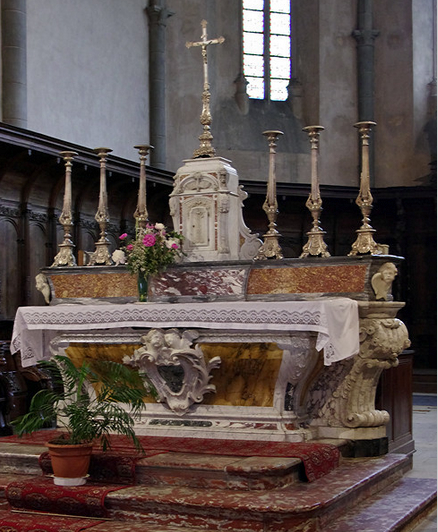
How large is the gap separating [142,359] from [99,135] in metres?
6.58

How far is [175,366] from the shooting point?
6.54m

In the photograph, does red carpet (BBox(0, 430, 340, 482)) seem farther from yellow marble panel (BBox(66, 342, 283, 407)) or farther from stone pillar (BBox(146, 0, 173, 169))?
stone pillar (BBox(146, 0, 173, 169))

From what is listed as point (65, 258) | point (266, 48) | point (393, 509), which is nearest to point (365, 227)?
point (393, 509)

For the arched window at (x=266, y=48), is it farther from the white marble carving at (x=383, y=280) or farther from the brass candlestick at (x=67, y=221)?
the white marble carving at (x=383, y=280)

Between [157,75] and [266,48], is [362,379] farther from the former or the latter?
[266,48]

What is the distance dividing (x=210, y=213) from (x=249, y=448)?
1.87m

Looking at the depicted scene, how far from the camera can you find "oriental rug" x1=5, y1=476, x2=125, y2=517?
529cm

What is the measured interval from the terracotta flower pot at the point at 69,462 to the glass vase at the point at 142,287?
1.63 metres

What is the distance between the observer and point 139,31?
13.8m

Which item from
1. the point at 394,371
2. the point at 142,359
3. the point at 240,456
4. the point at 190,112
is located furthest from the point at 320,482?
the point at 190,112

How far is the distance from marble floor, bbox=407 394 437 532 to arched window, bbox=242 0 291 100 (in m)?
5.55

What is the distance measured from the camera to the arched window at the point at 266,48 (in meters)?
15.1

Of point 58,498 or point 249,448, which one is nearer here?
point 58,498

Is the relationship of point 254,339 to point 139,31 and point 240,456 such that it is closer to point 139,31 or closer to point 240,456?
point 240,456
